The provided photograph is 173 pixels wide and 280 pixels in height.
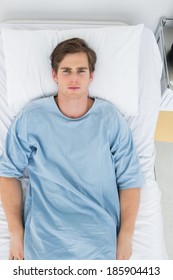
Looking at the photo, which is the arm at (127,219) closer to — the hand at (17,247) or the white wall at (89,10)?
the hand at (17,247)

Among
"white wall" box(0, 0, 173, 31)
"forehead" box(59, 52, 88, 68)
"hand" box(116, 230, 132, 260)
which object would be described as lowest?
"hand" box(116, 230, 132, 260)

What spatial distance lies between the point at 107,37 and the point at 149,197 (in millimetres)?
683

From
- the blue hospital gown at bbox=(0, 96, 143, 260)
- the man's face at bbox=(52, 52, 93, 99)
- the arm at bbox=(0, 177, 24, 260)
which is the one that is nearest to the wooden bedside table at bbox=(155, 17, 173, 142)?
the blue hospital gown at bbox=(0, 96, 143, 260)

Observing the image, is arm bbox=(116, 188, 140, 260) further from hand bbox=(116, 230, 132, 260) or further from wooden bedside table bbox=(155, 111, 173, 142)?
wooden bedside table bbox=(155, 111, 173, 142)

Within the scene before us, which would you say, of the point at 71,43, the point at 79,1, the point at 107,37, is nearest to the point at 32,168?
the point at 71,43

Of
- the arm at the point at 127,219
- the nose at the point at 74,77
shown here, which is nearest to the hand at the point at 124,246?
the arm at the point at 127,219

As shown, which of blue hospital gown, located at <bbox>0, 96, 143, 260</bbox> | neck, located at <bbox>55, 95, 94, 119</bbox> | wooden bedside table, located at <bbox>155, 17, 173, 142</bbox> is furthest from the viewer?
wooden bedside table, located at <bbox>155, 17, 173, 142</bbox>

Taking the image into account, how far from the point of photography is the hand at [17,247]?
1271 mm

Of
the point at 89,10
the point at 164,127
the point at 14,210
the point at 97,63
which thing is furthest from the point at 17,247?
the point at 89,10

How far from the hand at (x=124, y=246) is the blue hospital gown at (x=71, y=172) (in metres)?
0.04

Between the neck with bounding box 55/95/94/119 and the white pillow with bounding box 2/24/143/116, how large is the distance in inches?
3.4

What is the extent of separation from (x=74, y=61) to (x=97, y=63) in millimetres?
140

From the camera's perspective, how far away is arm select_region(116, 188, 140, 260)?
1.29 metres
